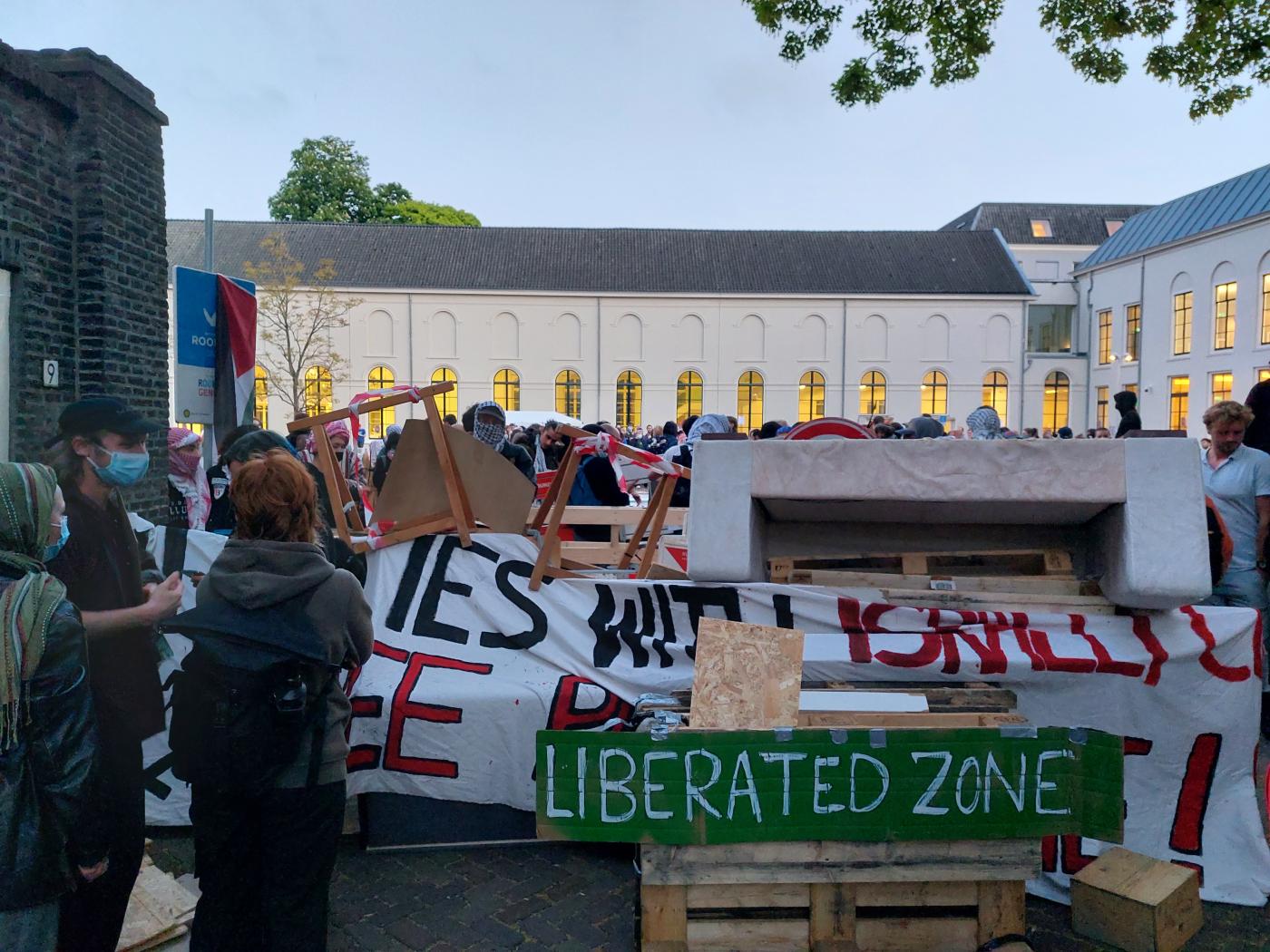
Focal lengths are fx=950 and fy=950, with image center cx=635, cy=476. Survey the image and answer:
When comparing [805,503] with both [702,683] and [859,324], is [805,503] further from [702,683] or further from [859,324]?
[859,324]

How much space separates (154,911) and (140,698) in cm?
100

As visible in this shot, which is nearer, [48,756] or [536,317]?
[48,756]

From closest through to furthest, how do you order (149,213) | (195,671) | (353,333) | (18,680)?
(18,680) → (195,671) → (149,213) → (353,333)

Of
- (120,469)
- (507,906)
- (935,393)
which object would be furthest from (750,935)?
(935,393)

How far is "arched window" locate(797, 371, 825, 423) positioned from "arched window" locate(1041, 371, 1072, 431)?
42.8 feet

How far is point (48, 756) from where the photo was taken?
7.84 ft

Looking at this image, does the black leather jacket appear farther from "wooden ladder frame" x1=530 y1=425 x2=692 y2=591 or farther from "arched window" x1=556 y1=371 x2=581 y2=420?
"arched window" x1=556 y1=371 x2=581 y2=420

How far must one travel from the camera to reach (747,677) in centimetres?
368

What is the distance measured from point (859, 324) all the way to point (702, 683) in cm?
5427

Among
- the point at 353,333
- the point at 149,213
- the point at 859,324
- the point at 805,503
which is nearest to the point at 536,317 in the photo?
the point at 353,333

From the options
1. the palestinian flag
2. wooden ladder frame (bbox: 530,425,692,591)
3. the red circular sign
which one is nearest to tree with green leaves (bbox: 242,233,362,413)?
the palestinian flag

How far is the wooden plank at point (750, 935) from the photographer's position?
3.41m

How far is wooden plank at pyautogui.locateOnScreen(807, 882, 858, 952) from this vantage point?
11.2 feet

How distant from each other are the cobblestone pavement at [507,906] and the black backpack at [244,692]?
128cm
